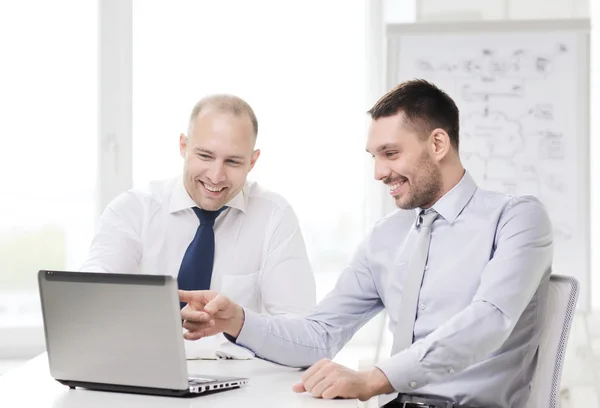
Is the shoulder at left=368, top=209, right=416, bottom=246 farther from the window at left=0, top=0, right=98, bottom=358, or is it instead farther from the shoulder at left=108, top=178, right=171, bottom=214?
the window at left=0, top=0, right=98, bottom=358

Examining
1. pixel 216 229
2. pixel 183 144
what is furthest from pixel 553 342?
pixel 183 144

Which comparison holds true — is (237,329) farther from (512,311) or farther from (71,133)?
(71,133)

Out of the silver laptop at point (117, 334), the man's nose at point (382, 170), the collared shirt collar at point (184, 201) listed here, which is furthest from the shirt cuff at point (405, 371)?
the collared shirt collar at point (184, 201)

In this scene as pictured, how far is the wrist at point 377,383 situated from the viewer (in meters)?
1.50

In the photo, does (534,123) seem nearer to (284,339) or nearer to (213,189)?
(213,189)

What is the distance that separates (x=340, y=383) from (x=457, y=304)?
1.58 feet

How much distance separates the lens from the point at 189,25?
384 centimetres

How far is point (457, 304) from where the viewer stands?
183 cm

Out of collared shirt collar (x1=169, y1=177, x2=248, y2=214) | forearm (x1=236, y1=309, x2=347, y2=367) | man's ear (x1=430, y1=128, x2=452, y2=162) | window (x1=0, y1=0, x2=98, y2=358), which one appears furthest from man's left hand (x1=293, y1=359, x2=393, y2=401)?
A: window (x1=0, y1=0, x2=98, y2=358)

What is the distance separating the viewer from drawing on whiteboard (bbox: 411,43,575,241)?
3.34 m

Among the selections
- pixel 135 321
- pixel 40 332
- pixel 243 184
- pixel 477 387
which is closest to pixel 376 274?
pixel 477 387

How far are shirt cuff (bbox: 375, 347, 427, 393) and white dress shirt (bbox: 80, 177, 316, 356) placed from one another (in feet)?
2.51

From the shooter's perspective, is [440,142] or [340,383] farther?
[440,142]

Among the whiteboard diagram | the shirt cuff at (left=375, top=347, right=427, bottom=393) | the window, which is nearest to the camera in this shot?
the shirt cuff at (left=375, top=347, right=427, bottom=393)
